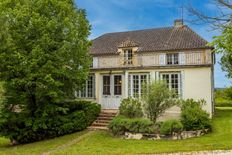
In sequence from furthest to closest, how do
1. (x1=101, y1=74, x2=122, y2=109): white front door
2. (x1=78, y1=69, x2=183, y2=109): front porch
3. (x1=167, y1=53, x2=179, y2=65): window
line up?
(x1=101, y1=74, x2=122, y2=109): white front door
(x1=167, y1=53, x2=179, y2=65): window
(x1=78, y1=69, x2=183, y2=109): front porch

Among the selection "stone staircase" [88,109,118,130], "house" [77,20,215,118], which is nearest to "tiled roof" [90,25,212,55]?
"house" [77,20,215,118]

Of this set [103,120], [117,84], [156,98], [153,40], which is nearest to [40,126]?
[103,120]

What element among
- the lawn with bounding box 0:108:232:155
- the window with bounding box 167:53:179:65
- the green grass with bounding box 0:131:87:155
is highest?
the window with bounding box 167:53:179:65

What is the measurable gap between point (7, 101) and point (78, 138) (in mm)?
5479

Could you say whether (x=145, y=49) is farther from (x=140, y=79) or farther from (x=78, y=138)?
(x=78, y=138)

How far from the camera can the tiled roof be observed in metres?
24.9

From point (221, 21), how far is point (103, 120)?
1788cm

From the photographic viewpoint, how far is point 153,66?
965 inches

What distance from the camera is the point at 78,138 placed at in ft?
64.0

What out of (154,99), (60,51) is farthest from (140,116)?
(60,51)

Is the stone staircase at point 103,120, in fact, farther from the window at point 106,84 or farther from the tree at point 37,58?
the tree at point 37,58

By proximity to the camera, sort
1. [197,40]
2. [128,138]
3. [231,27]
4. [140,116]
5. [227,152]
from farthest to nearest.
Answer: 1. [197,40]
2. [140,116]
3. [128,138]
4. [227,152]
5. [231,27]

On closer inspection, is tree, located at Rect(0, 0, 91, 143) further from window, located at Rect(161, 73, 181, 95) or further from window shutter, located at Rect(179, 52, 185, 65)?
window shutter, located at Rect(179, 52, 185, 65)

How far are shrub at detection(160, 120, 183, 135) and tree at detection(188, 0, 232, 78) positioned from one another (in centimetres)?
1251
